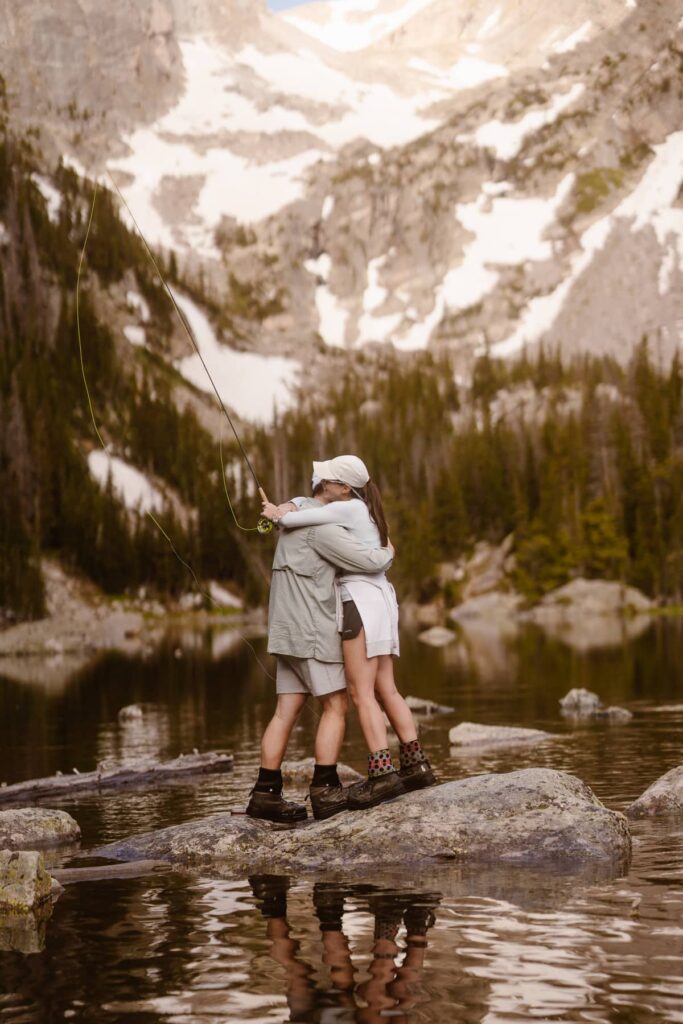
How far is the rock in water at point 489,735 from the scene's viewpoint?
23.1m

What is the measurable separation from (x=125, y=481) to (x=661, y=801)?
151846mm

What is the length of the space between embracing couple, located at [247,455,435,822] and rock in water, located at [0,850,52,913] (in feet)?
7.22

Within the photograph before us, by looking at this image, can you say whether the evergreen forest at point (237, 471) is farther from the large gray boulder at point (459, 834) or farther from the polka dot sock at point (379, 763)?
the polka dot sock at point (379, 763)

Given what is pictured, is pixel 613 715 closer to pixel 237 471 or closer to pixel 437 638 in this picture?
pixel 437 638

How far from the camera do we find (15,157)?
600 feet

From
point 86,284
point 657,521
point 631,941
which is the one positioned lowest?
point 631,941

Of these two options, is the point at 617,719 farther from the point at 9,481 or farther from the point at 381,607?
the point at 9,481

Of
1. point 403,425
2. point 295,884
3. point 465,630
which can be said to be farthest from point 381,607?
point 403,425

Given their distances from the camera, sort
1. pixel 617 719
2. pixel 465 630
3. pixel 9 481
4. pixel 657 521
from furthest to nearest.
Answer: pixel 9 481 < pixel 657 521 < pixel 465 630 < pixel 617 719

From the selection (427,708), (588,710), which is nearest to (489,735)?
(588,710)

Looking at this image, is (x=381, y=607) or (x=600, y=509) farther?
(x=600, y=509)

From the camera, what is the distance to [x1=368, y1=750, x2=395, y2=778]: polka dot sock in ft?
39.6

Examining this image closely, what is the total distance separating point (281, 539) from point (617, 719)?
15914 millimetres

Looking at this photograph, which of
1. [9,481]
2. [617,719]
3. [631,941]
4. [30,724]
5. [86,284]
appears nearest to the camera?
[631,941]
